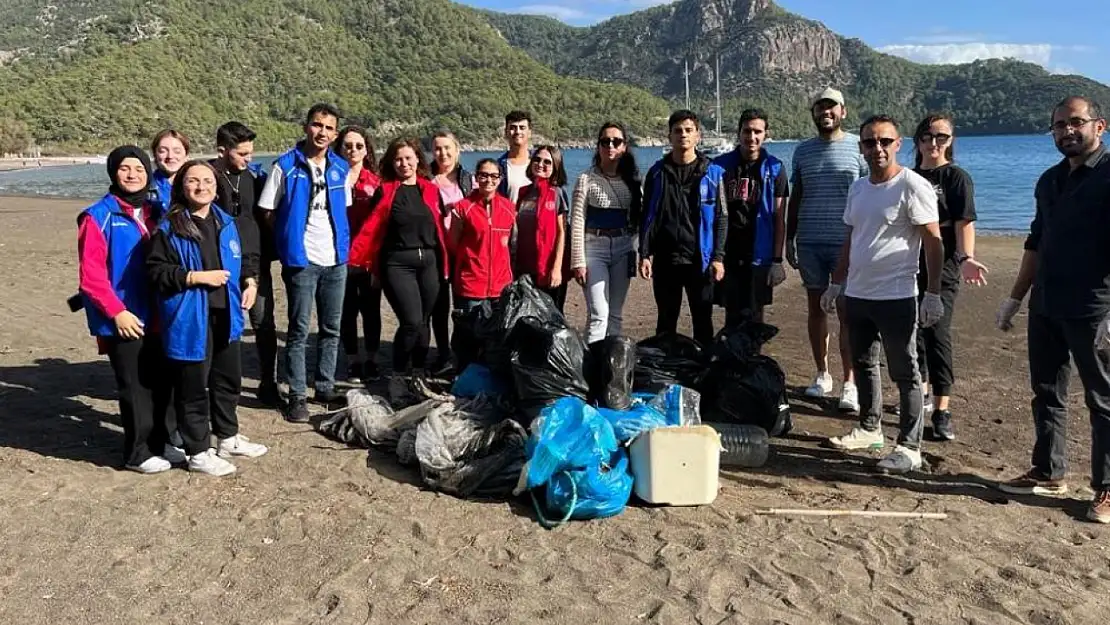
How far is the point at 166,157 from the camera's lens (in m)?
4.75

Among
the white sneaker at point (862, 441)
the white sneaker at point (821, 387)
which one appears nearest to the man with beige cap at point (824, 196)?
the white sneaker at point (821, 387)

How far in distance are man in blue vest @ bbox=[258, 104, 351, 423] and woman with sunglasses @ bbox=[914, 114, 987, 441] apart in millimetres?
3716

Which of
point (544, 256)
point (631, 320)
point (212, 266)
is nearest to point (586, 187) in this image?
point (544, 256)

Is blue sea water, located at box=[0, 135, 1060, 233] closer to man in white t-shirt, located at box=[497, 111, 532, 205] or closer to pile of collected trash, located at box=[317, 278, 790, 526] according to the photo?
man in white t-shirt, located at box=[497, 111, 532, 205]

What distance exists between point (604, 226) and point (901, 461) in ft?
7.99

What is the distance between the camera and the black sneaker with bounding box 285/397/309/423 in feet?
17.5

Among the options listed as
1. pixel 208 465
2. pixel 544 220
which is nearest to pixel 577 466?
pixel 208 465

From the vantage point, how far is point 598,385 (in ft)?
15.1

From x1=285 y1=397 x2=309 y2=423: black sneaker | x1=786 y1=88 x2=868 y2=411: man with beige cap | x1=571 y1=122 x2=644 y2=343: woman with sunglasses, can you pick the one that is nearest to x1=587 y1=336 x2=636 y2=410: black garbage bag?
x1=571 y1=122 x2=644 y2=343: woman with sunglasses

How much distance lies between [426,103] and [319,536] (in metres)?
114

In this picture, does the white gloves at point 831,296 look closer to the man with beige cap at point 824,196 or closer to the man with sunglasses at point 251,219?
the man with beige cap at point 824,196

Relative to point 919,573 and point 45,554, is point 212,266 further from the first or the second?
point 919,573

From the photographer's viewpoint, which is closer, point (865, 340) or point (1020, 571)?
point (1020, 571)

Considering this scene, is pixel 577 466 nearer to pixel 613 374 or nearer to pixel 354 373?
pixel 613 374
